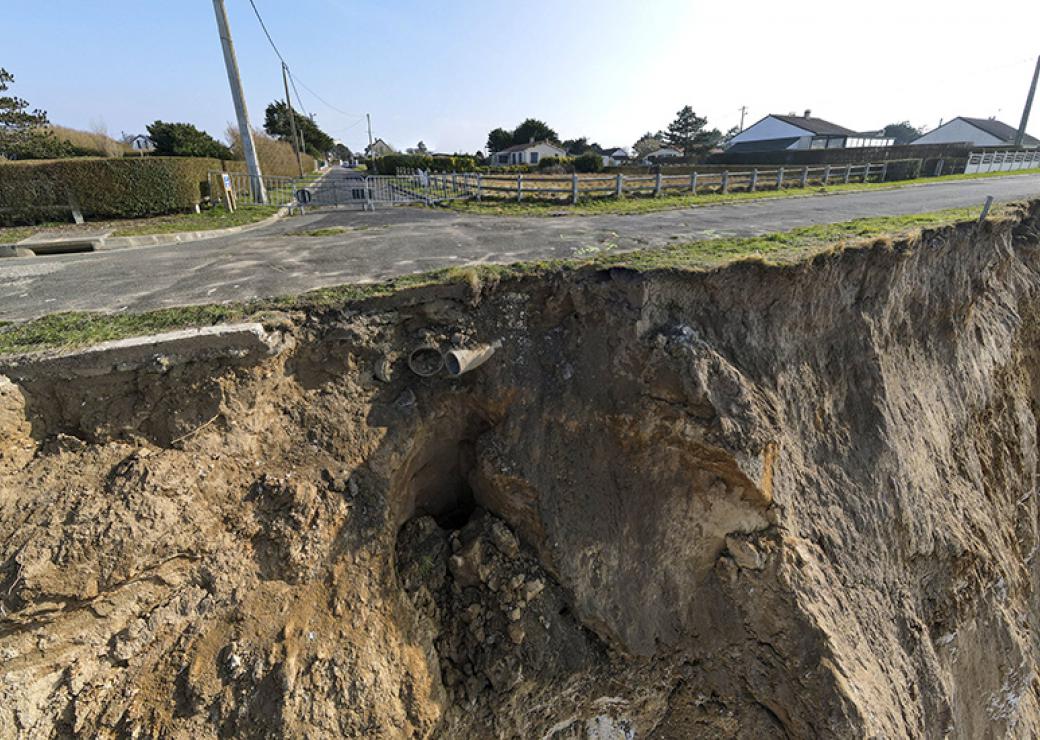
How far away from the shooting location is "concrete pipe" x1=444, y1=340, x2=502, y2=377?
202 inches

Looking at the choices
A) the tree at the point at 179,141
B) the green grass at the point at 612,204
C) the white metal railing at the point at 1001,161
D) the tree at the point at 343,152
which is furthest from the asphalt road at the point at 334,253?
the tree at the point at 343,152

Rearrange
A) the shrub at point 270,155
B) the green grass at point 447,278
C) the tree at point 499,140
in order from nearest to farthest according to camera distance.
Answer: the green grass at point 447,278 < the shrub at point 270,155 < the tree at point 499,140

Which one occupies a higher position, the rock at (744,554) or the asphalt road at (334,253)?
the asphalt road at (334,253)

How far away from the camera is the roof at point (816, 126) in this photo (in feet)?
134

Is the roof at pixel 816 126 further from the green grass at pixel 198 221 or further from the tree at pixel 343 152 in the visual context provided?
the tree at pixel 343 152

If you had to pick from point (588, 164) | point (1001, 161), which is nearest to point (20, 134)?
point (588, 164)

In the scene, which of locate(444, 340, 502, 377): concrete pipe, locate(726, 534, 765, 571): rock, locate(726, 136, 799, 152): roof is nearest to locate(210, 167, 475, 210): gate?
locate(444, 340, 502, 377): concrete pipe

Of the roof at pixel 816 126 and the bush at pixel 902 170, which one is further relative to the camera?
the roof at pixel 816 126

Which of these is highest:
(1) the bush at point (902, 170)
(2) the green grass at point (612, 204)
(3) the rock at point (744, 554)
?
(1) the bush at point (902, 170)

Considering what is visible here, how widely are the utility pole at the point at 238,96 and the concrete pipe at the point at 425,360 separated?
12534 millimetres

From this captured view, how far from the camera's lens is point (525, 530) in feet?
18.5

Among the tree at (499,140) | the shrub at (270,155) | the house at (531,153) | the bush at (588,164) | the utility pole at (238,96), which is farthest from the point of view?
the tree at (499,140)

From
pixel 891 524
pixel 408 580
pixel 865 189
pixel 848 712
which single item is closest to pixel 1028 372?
pixel 891 524

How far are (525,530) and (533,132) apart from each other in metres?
59.6
